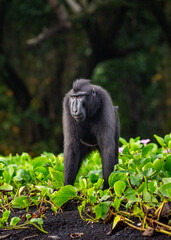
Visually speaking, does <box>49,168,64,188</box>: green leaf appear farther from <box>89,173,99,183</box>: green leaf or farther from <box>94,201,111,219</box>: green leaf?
<box>94,201,111,219</box>: green leaf

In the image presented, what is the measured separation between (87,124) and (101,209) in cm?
115

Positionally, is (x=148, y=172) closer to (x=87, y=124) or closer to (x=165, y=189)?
(x=165, y=189)

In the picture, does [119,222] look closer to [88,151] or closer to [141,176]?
[141,176]

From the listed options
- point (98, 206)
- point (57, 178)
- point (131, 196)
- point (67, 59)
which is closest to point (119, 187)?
point (131, 196)

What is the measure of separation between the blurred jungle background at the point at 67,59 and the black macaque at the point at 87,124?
25.7 feet

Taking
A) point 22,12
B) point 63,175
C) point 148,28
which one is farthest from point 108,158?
point 148,28

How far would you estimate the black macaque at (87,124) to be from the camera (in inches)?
146

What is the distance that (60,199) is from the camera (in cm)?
303

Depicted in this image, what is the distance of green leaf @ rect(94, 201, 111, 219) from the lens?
2877mm

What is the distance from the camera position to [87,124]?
388cm

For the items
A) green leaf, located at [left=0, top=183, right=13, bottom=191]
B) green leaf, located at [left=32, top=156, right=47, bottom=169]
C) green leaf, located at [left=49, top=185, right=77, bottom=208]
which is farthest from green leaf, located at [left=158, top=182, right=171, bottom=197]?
green leaf, located at [left=32, top=156, right=47, bottom=169]

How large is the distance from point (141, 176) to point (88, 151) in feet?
4.04

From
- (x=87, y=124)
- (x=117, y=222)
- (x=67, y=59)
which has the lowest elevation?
(x=117, y=222)

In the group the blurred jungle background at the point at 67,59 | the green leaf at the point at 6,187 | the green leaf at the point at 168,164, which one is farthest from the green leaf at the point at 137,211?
the blurred jungle background at the point at 67,59
